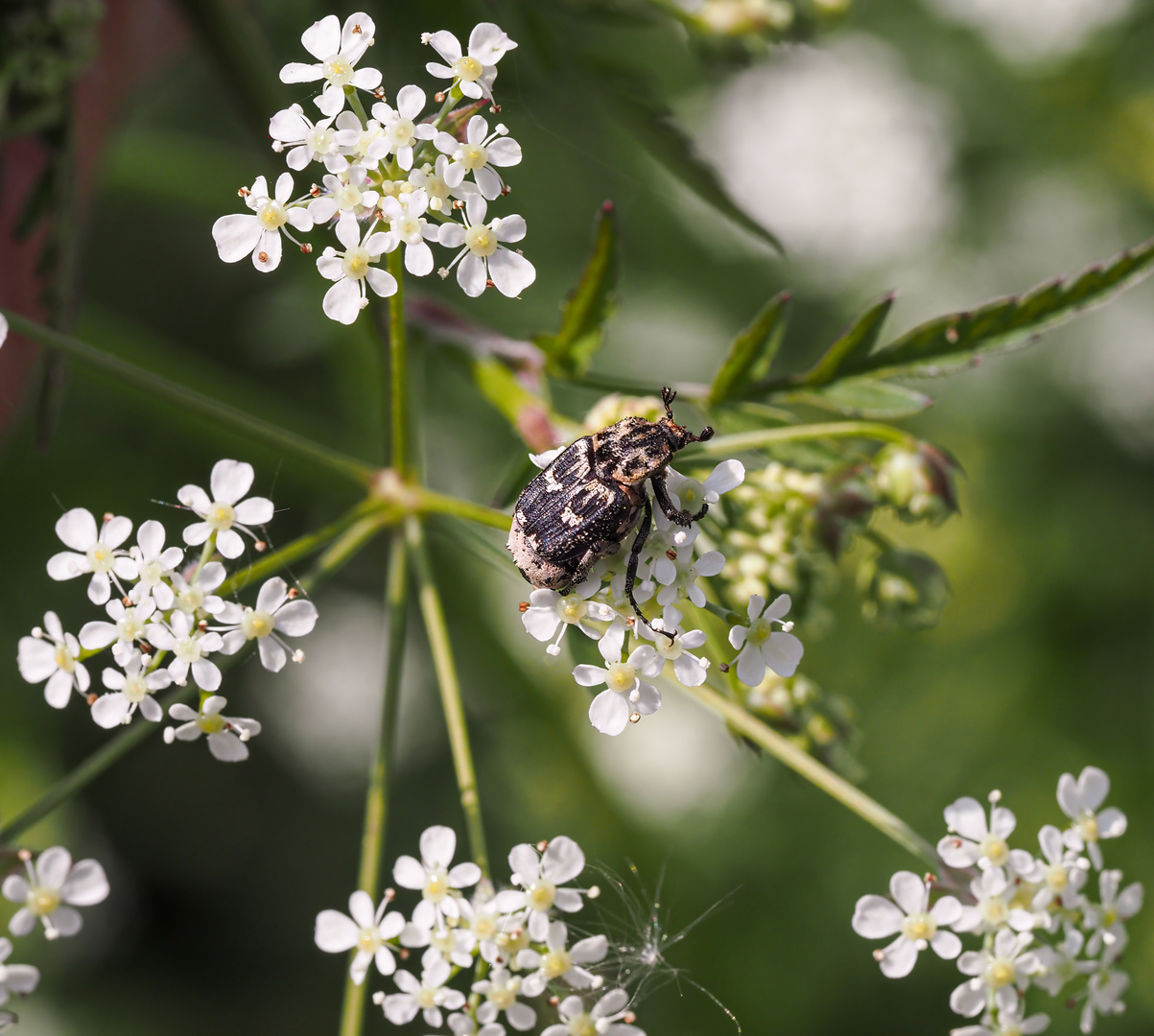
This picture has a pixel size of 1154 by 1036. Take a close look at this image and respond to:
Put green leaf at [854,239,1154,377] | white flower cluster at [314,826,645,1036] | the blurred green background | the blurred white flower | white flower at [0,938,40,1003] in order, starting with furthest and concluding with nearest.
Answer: the blurred white flower → the blurred green background → green leaf at [854,239,1154,377] → white flower cluster at [314,826,645,1036] → white flower at [0,938,40,1003]

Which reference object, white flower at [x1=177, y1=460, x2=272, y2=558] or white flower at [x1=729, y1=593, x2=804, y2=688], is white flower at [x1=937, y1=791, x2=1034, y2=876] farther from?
white flower at [x1=177, y1=460, x2=272, y2=558]

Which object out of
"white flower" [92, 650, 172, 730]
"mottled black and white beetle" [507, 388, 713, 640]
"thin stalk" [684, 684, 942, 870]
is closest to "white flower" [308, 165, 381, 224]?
"mottled black and white beetle" [507, 388, 713, 640]

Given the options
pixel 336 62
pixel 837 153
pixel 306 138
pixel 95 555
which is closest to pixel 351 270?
pixel 306 138

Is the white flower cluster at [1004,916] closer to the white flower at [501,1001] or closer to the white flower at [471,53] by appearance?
the white flower at [501,1001]

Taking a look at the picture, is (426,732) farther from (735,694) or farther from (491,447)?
(735,694)

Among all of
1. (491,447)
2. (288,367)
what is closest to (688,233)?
(491,447)
